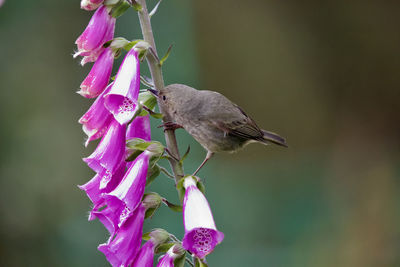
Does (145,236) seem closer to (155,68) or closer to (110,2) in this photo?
(155,68)

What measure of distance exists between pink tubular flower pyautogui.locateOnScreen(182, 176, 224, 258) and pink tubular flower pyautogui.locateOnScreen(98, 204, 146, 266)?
12cm

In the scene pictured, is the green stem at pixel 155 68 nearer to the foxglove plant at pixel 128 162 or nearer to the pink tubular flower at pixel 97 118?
the foxglove plant at pixel 128 162

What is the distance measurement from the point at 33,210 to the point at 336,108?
7.42 ft

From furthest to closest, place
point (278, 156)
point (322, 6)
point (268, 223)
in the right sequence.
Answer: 1. point (322, 6)
2. point (278, 156)
3. point (268, 223)

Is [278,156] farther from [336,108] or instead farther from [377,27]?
[377,27]

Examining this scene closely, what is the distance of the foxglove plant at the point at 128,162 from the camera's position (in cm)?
106

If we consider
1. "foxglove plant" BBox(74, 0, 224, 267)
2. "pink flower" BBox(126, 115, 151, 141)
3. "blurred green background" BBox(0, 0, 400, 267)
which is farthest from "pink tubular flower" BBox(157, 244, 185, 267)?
"blurred green background" BBox(0, 0, 400, 267)

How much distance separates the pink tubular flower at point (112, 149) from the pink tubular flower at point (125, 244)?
0.38 feet

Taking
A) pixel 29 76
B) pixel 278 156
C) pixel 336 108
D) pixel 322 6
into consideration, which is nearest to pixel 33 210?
pixel 29 76

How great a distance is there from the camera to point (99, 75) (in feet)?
3.75

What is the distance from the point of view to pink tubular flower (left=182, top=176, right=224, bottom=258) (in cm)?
102

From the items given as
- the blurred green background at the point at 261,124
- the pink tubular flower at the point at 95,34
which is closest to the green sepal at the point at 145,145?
the pink tubular flower at the point at 95,34

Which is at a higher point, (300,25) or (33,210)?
(300,25)

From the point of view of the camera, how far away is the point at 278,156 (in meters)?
3.70
